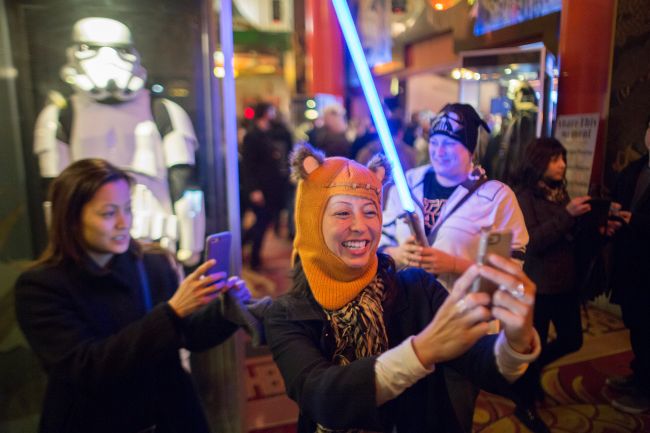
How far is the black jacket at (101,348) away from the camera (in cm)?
127

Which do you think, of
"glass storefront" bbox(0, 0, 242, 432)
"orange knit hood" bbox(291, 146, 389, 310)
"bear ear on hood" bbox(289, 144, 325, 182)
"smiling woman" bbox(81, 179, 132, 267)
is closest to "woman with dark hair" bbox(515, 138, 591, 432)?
"orange knit hood" bbox(291, 146, 389, 310)

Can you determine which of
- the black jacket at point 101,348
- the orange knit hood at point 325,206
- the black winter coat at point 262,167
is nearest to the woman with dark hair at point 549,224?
the orange knit hood at point 325,206

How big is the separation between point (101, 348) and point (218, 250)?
0.40 metres

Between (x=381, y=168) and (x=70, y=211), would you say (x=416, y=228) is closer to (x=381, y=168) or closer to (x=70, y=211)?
(x=381, y=168)

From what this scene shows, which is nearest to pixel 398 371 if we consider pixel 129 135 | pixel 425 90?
pixel 129 135

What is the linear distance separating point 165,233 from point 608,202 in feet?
6.72

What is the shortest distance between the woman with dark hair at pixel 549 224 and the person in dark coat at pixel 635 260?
11 centimetres

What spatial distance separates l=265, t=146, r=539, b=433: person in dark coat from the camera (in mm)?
956

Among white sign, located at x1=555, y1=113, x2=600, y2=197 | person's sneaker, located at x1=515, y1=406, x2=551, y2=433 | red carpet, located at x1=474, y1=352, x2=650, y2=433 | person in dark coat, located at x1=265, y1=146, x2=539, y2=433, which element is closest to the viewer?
person in dark coat, located at x1=265, y1=146, x2=539, y2=433

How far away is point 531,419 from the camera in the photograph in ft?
6.32

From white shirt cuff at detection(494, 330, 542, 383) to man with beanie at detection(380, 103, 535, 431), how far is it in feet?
0.58

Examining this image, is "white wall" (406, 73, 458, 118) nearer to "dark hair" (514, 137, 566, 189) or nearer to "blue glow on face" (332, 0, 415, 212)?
"dark hair" (514, 137, 566, 189)

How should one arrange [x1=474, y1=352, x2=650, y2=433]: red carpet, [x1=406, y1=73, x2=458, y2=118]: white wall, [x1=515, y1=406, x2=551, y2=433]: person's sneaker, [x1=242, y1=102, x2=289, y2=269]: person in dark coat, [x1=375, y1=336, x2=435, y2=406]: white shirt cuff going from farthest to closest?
[x1=242, y1=102, x2=289, y2=269]: person in dark coat → [x1=406, y1=73, x2=458, y2=118]: white wall → [x1=515, y1=406, x2=551, y2=433]: person's sneaker → [x1=474, y1=352, x2=650, y2=433]: red carpet → [x1=375, y1=336, x2=435, y2=406]: white shirt cuff

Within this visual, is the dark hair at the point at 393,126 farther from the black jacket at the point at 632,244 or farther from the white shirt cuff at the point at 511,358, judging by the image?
the black jacket at the point at 632,244
